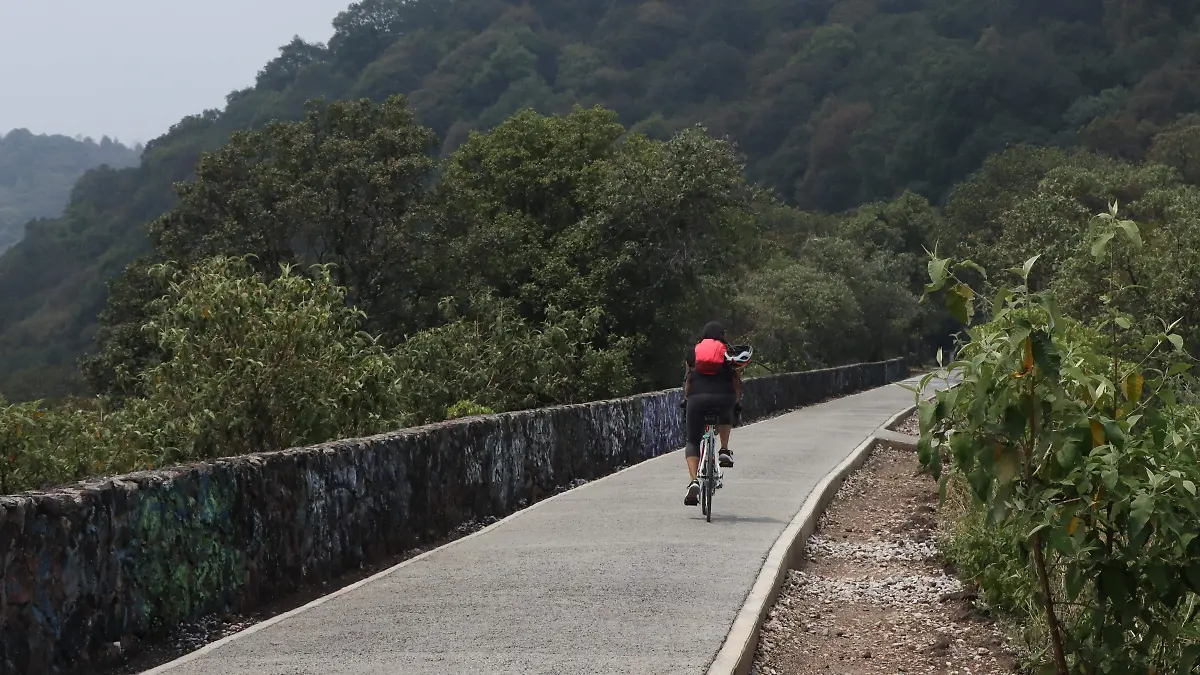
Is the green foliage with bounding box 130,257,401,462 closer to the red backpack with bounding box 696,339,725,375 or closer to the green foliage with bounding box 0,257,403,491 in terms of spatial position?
the green foliage with bounding box 0,257,403,491

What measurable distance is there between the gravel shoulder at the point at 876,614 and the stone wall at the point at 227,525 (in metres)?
3.25

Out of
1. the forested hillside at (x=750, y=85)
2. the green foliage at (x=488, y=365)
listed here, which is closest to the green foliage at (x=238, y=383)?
the green foliage at (x=488, y=365)

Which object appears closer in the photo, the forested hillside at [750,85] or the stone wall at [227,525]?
the stone wall at [227,525]

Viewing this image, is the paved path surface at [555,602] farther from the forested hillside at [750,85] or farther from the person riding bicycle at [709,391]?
the forested hillside at [750,85]

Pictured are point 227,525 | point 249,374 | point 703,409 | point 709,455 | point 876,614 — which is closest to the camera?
point 227,525

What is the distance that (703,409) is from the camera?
13.3m

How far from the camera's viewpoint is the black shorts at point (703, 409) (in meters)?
13.3

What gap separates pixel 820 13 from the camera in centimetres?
16112

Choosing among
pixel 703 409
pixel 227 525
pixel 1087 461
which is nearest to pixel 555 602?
pixel 227 525

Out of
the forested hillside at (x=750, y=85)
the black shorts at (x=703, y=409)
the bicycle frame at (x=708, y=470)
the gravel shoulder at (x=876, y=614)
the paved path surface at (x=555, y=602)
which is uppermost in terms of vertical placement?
the forested hillside at (x=750, y=85)

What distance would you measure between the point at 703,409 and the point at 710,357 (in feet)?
1.57

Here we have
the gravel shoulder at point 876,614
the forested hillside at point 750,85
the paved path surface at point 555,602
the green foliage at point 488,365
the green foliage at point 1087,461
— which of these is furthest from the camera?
the forested hillside at point 750,85

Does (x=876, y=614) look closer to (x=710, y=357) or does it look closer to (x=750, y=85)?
(x=710, y=357)

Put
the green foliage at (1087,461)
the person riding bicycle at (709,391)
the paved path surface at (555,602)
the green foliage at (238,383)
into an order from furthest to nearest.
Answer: the green foliage at (238,383) → the person riding bicycle at (709,391) → the paved path surface at (555,602) → the green foliage at (1087,461)
